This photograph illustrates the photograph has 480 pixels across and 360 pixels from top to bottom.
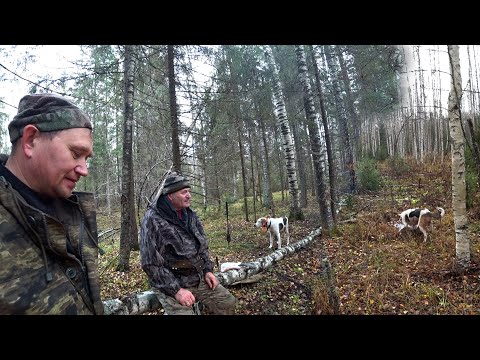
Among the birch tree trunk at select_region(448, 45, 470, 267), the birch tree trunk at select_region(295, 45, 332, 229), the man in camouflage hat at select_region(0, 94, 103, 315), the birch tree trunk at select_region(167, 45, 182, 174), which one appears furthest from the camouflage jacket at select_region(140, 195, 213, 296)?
the birch tree trunk at select_region(295, 45, 332, 229)

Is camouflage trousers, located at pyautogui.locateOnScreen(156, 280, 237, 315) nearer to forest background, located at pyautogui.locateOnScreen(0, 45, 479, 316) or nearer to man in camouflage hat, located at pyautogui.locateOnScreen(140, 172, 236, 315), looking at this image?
man in camouflage hat, located at pyautogui.locateOnScreen(140, 172, 236, 315)

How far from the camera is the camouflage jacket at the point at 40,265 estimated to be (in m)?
0.68

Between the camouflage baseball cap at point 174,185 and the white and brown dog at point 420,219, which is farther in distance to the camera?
the white and brown dog at point 420,219

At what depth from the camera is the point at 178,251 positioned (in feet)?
7.48

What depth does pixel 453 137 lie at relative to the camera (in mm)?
3953

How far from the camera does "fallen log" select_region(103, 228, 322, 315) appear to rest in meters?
1.89

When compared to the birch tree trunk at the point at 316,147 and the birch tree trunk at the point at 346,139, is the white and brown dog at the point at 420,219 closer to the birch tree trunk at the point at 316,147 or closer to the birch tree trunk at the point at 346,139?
the birch tree trunk at the point at 316,147

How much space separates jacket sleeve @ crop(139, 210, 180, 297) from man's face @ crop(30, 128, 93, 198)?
1364 millimetres

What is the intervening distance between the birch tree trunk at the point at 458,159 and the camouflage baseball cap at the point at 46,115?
487 centimetres

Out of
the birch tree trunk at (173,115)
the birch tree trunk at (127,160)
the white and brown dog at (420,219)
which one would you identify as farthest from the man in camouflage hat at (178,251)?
the white and brown dog at (420,219)

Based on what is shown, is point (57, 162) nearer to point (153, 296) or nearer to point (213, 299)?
point (153, 296)

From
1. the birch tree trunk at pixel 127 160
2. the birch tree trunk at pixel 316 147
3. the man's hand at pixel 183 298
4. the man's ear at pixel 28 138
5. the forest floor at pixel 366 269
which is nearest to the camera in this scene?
the man's ear at pixel 28 138
